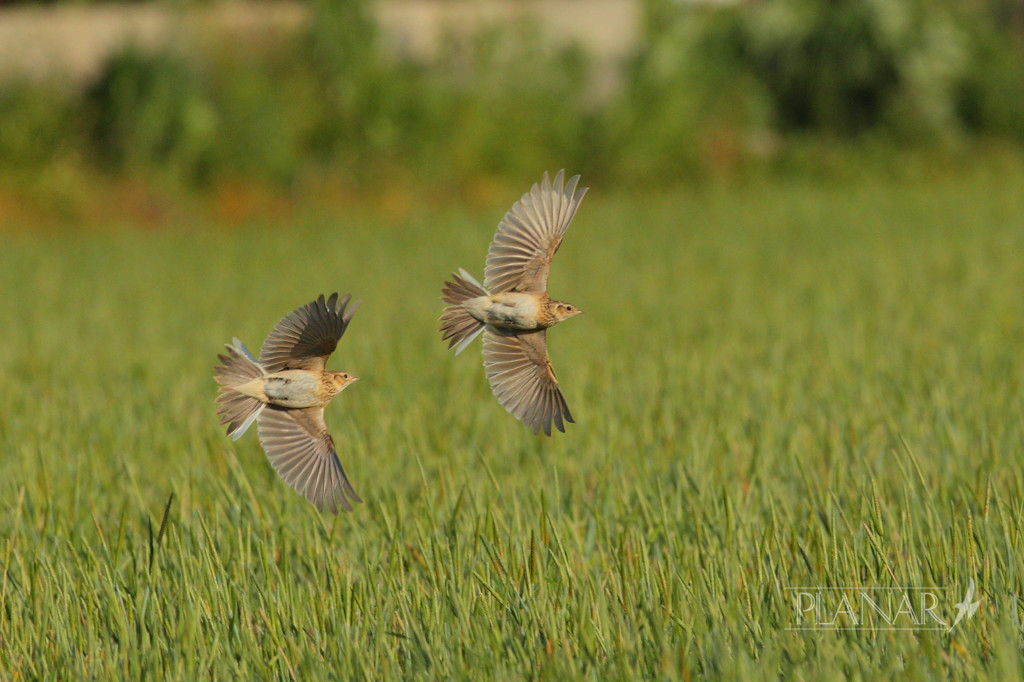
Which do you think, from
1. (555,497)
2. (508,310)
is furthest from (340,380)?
(555,497)

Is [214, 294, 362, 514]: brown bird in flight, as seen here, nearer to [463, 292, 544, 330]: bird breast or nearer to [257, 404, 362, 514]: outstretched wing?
[257, 404, 362, 514]: outstretched wing

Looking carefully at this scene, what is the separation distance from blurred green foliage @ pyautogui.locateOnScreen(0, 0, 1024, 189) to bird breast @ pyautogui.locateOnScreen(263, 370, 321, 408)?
12.0 m

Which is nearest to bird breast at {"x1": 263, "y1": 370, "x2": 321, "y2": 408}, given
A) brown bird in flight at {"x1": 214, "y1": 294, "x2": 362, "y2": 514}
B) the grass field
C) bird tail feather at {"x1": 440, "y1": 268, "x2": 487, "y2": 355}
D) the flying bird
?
brown bird in flight at {"x1": 214, "y1": 294, "x2": 362, "y2": 514}

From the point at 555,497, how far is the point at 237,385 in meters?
1.71

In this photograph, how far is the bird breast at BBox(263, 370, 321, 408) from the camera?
946 mm

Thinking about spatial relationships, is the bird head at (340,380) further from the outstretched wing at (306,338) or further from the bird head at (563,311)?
the bird head at (563,311)

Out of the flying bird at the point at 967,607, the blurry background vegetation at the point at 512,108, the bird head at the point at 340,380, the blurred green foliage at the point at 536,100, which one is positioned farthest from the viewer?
the blurred green foliage at the point at 536,100

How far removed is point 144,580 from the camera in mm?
2266

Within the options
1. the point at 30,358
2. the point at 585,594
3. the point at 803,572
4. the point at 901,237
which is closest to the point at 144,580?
the point at 585,594

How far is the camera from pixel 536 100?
48.2 feet

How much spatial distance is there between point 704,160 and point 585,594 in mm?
14319

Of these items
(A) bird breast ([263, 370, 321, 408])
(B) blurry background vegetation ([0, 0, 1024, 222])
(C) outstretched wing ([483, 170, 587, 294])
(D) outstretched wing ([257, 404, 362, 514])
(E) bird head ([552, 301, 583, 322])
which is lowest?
(D) outstretched wing ([257, 404, 362, 514])

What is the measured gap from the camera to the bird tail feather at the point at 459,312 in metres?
0.96

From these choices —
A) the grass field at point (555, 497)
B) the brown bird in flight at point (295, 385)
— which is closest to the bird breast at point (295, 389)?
the brown bird in flight at point (295, 385)
